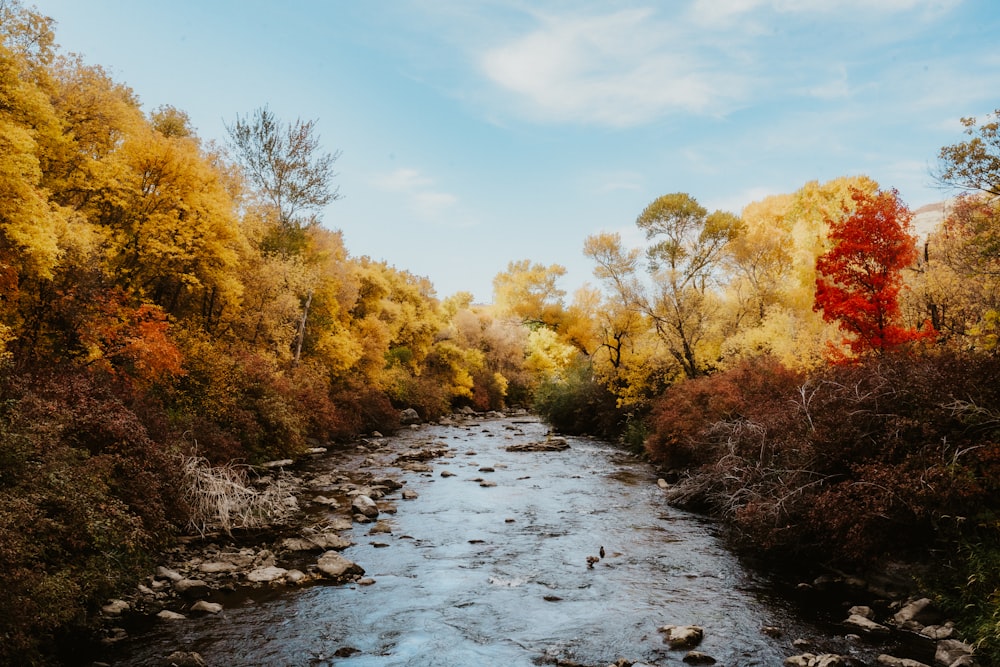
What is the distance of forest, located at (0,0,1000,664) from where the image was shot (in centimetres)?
959

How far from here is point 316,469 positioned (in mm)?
23953

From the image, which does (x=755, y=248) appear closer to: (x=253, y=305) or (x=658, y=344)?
(x=658, y=344)

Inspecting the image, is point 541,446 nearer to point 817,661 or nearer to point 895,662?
point 817,661

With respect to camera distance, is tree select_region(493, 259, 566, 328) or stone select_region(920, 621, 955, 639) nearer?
stone select_region(920, 621, 955, 639)

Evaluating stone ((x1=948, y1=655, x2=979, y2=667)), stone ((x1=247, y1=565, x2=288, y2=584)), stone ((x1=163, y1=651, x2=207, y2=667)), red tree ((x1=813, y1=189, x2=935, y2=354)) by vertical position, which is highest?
red tree ((x1=813, y1=189, x2=935, y2=354))

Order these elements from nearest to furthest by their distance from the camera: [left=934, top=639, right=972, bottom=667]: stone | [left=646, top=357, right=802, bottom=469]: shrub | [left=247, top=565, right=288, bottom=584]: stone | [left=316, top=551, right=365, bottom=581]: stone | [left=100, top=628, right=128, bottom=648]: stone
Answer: [left=934, top=639, right=972, bottom=667]: stone
[left=100, top=628, right=128, bottom=648]: stone
[left=247, top=565, right=288, bottom=584]: stone
[left=316, top=551, right=365, bottom=581]: stone
[left=646, top=357, right=802, bottom=469]: shrub

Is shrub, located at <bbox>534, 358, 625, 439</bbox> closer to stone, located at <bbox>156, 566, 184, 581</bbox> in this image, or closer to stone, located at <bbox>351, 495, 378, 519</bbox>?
stone, located at <bbox>351, 495, 378, 519</bbox>

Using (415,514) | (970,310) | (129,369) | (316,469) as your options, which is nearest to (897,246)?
(970,310)

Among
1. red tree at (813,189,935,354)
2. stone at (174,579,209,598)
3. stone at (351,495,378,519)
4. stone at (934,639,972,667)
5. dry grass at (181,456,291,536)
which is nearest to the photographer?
stone at (934,639,972,667)

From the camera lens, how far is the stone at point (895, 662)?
7.87m

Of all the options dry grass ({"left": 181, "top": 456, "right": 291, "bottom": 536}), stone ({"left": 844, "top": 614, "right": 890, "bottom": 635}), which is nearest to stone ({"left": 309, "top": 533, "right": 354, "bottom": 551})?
dry grass ({"left": 181, "top": 456, "right": 291, "bottom": 536})

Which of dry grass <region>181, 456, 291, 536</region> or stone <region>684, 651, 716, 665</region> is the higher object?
dry grass <region>181, 456, 291, 536</region>

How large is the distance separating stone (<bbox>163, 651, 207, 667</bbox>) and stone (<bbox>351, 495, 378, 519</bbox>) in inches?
345

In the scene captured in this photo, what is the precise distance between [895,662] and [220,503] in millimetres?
14004
